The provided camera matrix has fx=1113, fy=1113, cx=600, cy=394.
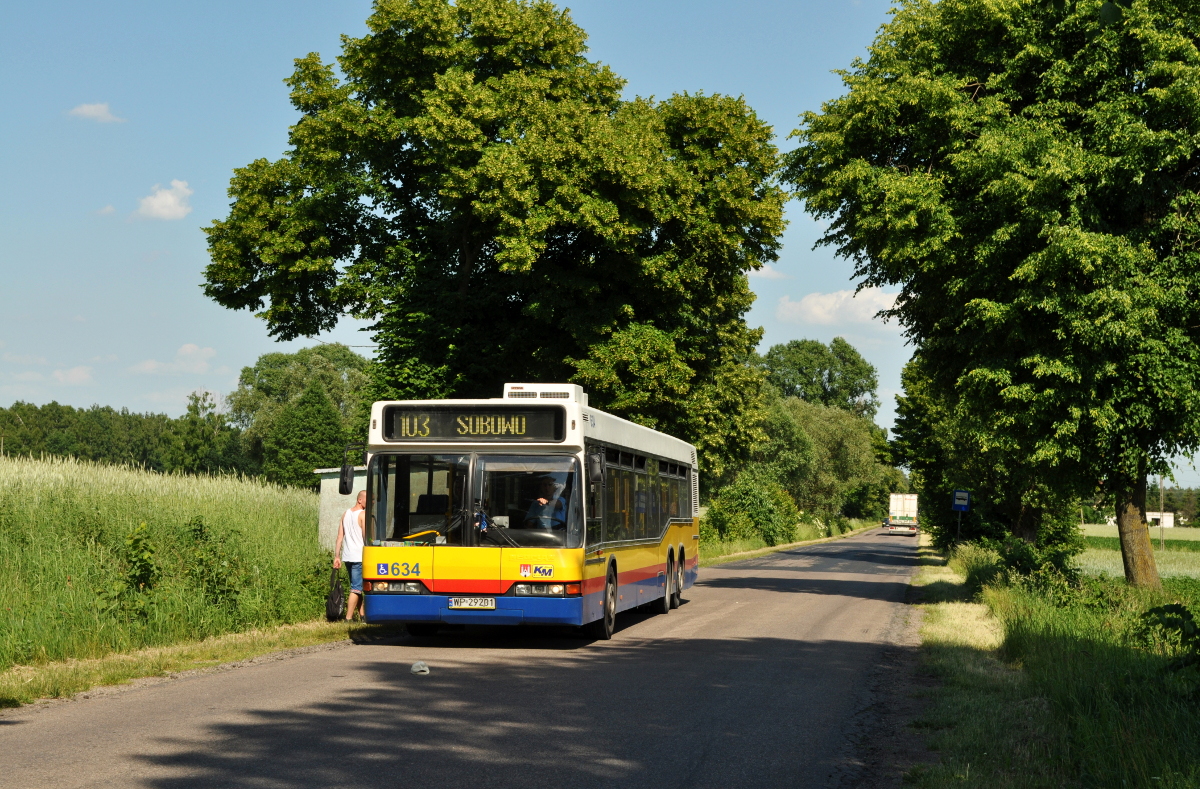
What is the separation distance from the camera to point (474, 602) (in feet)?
42.1

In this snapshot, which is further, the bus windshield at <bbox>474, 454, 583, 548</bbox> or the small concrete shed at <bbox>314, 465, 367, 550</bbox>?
the small concrete shed at <bbox>314, 465, 367, 550</bbox>

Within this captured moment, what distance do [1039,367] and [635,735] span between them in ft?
43.7

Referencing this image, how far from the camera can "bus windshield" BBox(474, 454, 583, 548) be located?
42.4 ft

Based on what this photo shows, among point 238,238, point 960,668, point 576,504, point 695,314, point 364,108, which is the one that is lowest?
point 960,668

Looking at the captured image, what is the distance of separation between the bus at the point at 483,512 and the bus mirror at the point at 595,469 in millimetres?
14

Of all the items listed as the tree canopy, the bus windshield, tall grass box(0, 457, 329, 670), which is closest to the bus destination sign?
the bus windshield

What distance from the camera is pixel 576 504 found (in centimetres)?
1299

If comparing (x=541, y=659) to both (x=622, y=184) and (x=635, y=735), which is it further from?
(x=622, y=184)

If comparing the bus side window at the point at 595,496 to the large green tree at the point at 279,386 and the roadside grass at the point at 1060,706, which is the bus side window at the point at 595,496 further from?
the large green tree at the point at 279,386

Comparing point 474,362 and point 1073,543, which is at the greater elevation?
point 474,362

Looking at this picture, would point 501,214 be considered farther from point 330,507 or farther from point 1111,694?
point 1111,694

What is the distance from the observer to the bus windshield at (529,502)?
12.9m

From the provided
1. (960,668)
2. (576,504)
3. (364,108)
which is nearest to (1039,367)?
(960,668)

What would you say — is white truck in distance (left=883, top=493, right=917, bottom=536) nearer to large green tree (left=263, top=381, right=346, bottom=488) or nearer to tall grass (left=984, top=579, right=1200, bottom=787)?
large green tree (left=263, top=381, right=346, bottom=488)
